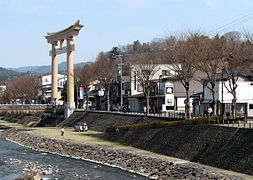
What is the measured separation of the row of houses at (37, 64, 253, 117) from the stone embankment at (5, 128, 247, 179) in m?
11.5

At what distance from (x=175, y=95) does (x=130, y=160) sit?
3301 cm

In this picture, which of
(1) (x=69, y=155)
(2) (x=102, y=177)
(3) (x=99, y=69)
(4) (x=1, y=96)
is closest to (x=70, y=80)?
(3) (x=99, y=69)

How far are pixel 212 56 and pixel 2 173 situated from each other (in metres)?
27.6

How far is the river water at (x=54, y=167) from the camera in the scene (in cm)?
3622

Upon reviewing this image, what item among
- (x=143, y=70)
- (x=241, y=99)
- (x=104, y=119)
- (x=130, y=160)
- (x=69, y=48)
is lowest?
(x=130, y=160)

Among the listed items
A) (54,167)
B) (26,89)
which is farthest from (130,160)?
(26,89)

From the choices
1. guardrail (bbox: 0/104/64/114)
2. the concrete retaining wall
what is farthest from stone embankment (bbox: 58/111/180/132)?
guardrail (bbox: 0/104/64/114)

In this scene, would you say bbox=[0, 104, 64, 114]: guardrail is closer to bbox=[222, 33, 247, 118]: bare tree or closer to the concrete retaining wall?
the concrete retaining wall

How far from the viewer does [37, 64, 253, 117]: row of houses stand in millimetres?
53562

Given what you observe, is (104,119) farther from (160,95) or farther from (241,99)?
(241,99)

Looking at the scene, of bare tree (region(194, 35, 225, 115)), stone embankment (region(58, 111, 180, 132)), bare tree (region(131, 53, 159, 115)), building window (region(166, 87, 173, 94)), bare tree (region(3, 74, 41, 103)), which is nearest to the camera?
bare tree (region(194, 35, 225, 115))

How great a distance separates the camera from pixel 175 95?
72312mm

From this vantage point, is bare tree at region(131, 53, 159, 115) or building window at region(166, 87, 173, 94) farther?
building window at region(166, 87, 173, 94)

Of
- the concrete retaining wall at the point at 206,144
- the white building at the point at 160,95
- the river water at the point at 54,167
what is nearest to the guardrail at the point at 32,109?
the white building at the point at 160,95
